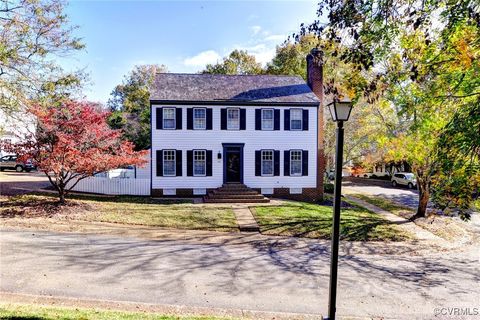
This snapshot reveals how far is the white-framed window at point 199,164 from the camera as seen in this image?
20.8 metres

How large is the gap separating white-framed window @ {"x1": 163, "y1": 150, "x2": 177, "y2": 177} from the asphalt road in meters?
9.47

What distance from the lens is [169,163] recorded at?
2066 centimetres

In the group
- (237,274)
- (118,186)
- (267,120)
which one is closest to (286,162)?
(267,120)

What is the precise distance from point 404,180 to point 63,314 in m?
35.0

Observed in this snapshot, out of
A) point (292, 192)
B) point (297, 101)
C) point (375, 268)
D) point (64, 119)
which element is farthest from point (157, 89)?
point (375, 268)

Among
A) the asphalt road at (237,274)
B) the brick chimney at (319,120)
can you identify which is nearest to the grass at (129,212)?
the asphalt road at (237,274)

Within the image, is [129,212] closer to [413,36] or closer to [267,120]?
[267,120]

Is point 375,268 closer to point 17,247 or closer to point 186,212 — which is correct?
point 186,212

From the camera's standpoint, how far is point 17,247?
960cm

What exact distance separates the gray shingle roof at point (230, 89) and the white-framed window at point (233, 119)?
0.71 metres

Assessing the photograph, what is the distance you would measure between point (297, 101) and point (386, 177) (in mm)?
26300

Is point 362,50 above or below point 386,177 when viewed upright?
above

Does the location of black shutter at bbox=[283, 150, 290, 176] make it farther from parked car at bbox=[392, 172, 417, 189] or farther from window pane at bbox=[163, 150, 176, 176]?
parked car at bbox=[392, 172, 417, 189]

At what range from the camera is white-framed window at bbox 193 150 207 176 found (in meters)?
20.8
